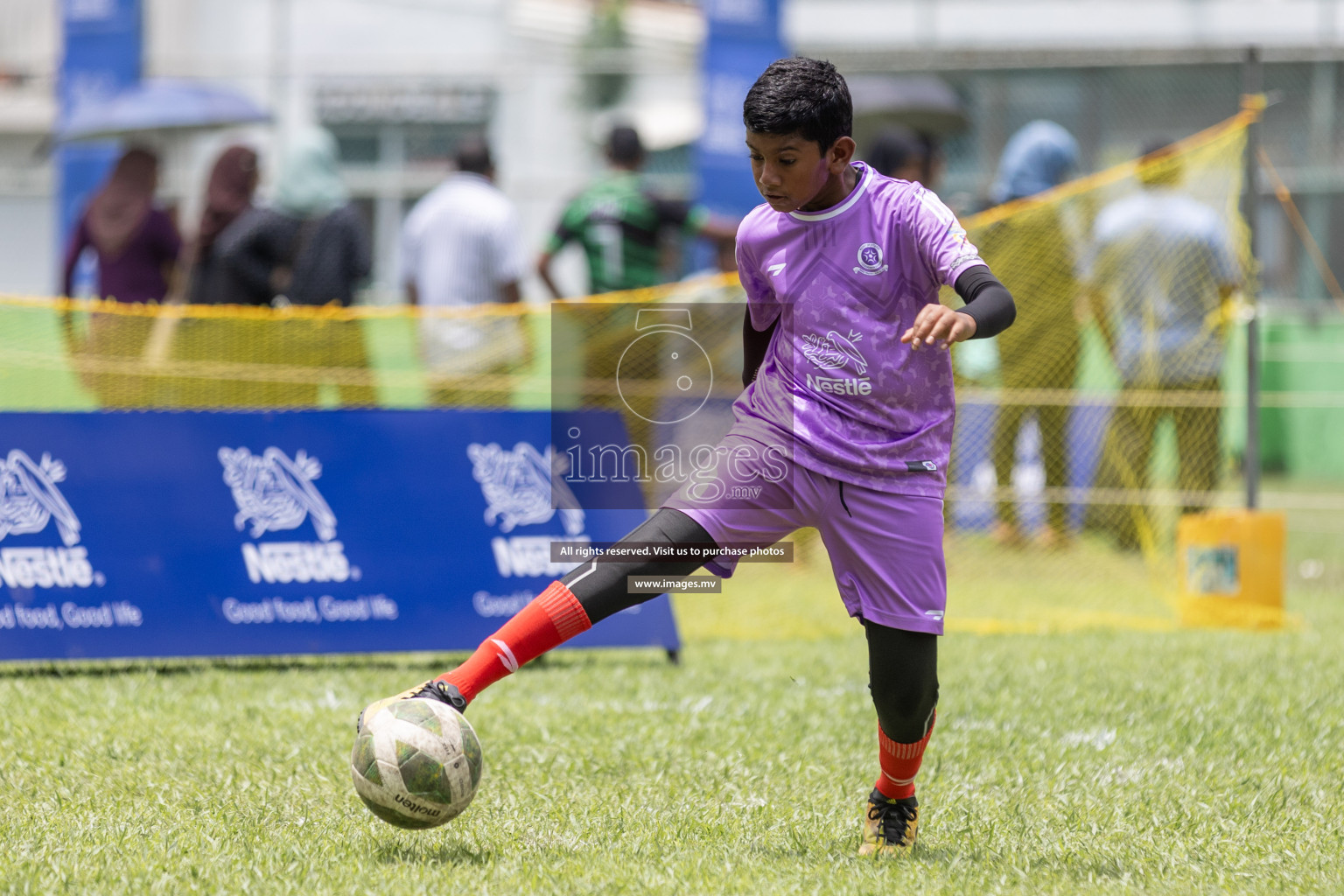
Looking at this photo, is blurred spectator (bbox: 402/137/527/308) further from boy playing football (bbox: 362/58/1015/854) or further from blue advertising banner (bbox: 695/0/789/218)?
boy playing football (bbox: 362/58/1015/854)

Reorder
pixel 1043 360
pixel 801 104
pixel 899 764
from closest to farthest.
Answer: pixel 801 104, pixel 899 764, pixel 1043 360

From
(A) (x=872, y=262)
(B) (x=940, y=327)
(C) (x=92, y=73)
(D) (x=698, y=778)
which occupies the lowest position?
(D) (x=698, y=778)

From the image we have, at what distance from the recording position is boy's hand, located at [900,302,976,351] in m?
3.25

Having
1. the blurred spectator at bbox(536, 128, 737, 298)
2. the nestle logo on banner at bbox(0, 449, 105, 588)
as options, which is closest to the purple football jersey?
the nestle logo on banner at bbox(0, 449, 105, 588)

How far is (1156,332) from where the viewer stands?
30.0ft

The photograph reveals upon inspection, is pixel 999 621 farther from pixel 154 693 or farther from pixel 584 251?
pixel 154 693

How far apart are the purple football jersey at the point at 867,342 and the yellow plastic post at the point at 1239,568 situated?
436 centimetres

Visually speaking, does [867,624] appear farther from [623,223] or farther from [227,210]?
[227,210]

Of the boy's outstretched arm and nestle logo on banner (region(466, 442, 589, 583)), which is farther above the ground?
the boy's outstretched arm

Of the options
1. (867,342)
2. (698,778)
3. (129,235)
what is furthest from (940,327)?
(129,235)

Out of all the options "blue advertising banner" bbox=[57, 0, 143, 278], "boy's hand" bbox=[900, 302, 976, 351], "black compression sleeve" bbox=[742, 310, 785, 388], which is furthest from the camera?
"blue advertising banner" bbox=[57, 0, 143, 278]

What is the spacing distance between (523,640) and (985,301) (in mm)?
1294

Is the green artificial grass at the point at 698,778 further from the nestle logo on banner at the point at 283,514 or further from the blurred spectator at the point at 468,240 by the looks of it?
the blurred spectator at the point at 468,240

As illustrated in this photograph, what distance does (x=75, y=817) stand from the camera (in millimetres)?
3865
